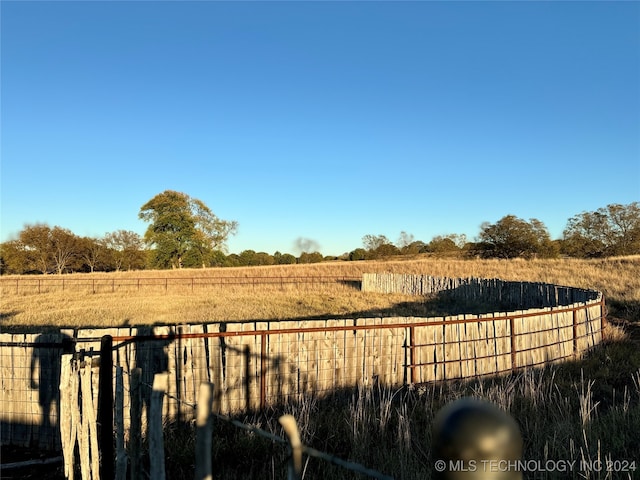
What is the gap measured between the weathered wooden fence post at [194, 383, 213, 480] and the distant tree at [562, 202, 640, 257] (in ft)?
212

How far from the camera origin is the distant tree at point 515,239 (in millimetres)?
60625

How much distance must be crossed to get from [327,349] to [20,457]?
Answer: 4311 mm

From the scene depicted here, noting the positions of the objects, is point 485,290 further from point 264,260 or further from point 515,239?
point 264,260

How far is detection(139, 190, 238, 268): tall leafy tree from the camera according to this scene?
196 feet

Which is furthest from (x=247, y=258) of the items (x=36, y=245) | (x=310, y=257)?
(x=36, y=245)

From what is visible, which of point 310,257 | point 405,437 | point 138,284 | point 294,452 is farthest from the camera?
point 310,257

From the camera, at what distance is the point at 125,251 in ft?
243

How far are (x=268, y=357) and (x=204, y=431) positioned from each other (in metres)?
4.68

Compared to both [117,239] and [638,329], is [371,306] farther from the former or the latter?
[117,239]

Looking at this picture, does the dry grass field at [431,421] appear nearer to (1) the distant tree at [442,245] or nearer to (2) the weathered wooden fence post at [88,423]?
(2) the weathered wooden fence post at [88,423]

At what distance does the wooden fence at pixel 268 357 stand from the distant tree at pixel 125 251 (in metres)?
72.9

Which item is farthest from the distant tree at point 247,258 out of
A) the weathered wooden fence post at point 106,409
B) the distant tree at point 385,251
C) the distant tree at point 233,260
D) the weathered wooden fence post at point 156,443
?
the weathered wooden fence post at point 156,443

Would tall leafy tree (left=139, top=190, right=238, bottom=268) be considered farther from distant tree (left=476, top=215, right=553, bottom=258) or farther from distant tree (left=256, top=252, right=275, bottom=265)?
distant tree (left=476, top=215, right=553, bottom=258)

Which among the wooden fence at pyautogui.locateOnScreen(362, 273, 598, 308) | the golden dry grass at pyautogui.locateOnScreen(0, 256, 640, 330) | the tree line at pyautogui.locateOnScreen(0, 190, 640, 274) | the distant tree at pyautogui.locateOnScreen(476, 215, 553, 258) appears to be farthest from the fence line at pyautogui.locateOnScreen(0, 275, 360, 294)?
the distant tree at pyautogui.locateOnScreen(476, 215, 553, 258)
